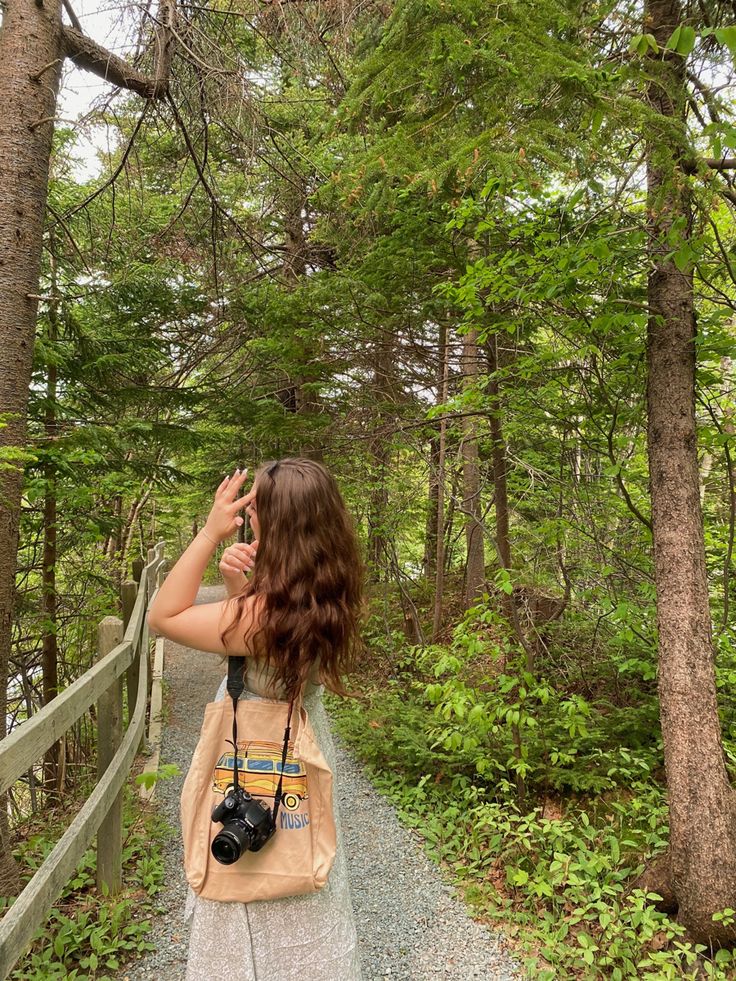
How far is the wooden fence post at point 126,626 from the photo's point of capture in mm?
4992

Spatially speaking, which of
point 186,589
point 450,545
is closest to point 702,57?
point 186,589

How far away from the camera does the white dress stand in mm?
1700

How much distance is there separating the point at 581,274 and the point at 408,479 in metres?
5.27

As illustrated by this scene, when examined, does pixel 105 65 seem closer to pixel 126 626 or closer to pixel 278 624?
pixel 126 626

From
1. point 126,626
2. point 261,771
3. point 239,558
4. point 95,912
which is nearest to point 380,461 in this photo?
point 126,626

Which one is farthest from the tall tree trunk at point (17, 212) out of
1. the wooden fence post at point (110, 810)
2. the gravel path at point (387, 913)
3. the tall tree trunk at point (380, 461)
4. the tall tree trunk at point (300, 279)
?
the tall tree trunk at point (380, 461)

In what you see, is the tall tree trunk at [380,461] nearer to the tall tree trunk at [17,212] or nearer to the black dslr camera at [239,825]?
the tall tree trunk at [17,212]

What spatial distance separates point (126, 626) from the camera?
214 inches

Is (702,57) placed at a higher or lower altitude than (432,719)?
higher

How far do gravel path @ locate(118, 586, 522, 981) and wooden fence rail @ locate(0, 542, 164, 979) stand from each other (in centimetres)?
56

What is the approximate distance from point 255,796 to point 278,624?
50cm

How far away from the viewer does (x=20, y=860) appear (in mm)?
4008

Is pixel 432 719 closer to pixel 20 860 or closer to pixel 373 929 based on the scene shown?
pixel 373 929

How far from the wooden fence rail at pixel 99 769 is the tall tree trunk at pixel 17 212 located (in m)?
0.70
